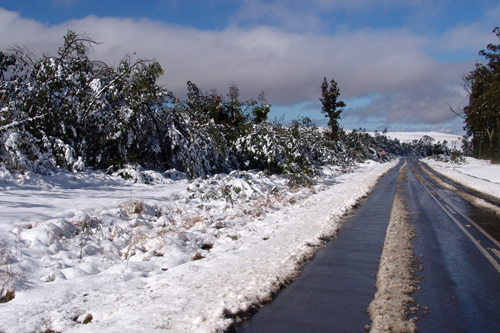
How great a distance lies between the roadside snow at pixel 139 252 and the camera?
164 inches

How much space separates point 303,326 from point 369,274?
2096 mm

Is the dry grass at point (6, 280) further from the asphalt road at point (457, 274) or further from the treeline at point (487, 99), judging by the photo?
the treeline at point (487, 99)

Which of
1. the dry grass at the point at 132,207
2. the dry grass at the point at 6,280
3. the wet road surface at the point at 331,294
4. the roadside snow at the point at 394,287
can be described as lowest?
the wet road surface at the point at 331,294

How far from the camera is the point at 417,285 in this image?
5.07 metres

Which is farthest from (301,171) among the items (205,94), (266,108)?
(205,94)

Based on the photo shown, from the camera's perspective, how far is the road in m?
4.00

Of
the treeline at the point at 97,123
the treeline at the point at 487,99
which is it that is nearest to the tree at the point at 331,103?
the treeline at the point at 487,99

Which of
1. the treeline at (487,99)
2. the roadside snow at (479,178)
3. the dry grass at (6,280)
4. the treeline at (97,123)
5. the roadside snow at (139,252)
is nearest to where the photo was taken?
the roadside snow at (139,252)

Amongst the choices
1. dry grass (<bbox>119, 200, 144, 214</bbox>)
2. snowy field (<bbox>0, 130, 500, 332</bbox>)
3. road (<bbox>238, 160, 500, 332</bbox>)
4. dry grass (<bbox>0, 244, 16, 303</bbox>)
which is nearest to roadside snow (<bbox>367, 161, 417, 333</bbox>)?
road (<bbox>238, 160, 500, 332</bbox>)

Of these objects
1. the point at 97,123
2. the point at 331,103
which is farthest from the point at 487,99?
the point at 97,123

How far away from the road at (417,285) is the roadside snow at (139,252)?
38 cm

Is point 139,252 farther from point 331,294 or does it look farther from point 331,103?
point 331,103

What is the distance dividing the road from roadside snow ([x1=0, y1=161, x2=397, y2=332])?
0.38 meters

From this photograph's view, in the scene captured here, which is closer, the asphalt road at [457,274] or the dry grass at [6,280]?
the asphalt road at [457,274]
